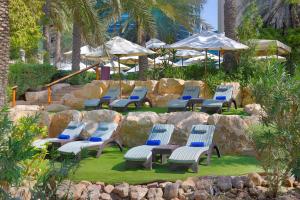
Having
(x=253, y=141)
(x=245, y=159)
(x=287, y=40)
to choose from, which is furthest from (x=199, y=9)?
(x=253, y=141)

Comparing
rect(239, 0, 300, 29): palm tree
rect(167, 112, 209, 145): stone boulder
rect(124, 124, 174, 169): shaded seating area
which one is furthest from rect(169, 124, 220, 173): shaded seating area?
rect(239, 0, 300, 29): palm tree

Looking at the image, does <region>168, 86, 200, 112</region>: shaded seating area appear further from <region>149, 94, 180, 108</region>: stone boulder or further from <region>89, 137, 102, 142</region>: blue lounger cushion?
<region>89, 137, 102, 142</region>: blue lounger cushion

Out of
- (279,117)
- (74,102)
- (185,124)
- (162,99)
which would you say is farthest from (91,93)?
(279,117)

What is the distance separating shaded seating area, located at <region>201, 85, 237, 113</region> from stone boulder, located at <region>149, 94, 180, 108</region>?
200cm

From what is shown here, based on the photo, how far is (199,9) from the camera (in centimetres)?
2641

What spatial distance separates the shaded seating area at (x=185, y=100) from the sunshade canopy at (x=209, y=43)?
1.33 m

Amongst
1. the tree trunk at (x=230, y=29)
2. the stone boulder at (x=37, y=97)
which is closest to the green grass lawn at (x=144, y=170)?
the tree trunk at (x=230, y=29)

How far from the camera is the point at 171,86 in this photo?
661 inches

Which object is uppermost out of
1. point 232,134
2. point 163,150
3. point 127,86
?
point 127,86

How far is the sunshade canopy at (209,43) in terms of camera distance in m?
15.0

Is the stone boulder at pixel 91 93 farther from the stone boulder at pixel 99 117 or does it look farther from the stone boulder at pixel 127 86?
the stone boulder at pixel 99 117

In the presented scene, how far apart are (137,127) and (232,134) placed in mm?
2357

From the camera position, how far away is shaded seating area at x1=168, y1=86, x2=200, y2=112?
1433 cm

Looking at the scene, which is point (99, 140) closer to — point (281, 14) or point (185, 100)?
point (185, 100)
